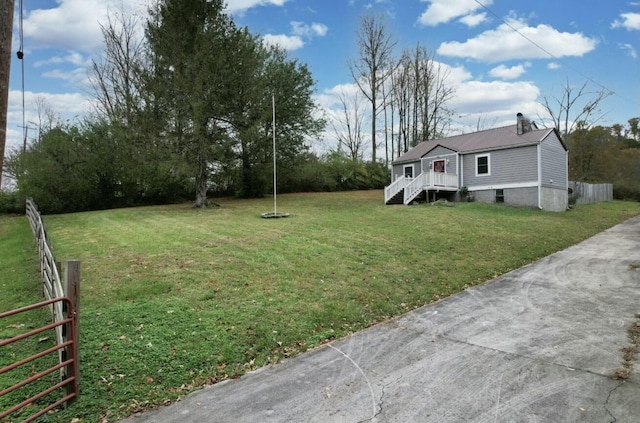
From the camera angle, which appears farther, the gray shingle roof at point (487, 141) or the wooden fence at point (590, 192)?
the wooden fence at point (590, 192)

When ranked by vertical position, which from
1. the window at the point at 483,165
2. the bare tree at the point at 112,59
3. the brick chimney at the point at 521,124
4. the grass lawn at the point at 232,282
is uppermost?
the bare tree at the point at 112,59

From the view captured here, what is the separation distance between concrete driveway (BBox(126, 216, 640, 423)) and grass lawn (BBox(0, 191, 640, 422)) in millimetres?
382

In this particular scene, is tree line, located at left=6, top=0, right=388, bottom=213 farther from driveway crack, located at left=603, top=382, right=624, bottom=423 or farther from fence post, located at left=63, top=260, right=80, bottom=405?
driveway crack, located at left=603, top=382, right=624, bottom=423

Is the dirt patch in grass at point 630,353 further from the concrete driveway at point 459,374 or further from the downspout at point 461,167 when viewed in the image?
the downspout at point 461,167

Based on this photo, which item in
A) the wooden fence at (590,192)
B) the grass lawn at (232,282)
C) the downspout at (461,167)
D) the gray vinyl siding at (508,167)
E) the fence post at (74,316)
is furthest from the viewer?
the wooden fence at (590,192)

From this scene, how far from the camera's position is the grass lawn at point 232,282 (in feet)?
12.9

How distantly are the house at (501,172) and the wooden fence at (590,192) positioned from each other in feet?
17.3

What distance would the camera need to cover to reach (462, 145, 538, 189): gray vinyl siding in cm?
1973

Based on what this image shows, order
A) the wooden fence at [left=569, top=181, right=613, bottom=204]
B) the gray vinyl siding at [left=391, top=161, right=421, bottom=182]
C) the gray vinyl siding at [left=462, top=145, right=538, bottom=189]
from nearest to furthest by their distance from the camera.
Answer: the gray vinyl siding at [left=462, top=145, right=538, bottom=189] < the gray vinyl siding at [left=391, top=161, right=421, bottom=182] < the wooden fence at [left=569, top=181, right=613, bottom=204]

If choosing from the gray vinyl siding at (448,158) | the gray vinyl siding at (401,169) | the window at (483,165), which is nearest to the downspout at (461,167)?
the gray vinyl siding at (448,158)

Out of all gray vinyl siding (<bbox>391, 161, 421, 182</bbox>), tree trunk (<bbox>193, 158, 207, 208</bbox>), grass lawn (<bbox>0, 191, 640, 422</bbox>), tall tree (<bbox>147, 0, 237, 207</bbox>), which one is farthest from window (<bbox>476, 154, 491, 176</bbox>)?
tree trunk (<bbox>193, 158, 207, 208</bbox>)

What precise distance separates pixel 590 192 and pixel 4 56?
107ft

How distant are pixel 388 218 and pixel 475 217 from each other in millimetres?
3523

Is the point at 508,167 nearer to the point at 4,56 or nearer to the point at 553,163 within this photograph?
the point at 553,163
